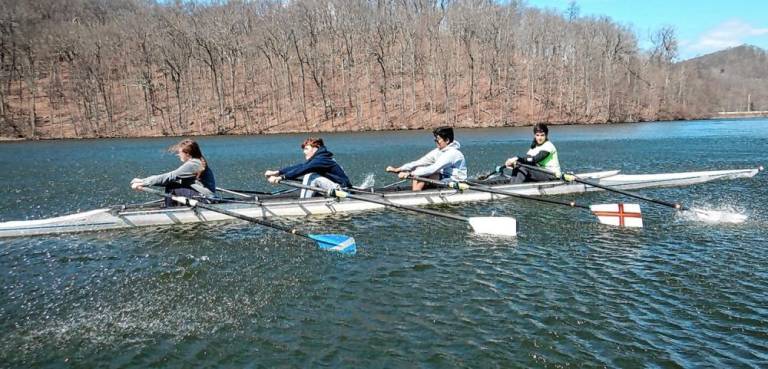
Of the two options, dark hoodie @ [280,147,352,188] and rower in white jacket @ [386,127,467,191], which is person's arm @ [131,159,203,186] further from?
rower in white jacket @ [386,127,467,191]

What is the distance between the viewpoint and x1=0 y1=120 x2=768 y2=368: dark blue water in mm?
6336

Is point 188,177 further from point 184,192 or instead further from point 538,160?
point 538,160

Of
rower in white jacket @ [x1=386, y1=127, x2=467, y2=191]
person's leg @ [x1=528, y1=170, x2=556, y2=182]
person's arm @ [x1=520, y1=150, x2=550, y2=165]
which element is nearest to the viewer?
rower in white jacket @ [x1=386, y1=127, x2=467, y2=191]

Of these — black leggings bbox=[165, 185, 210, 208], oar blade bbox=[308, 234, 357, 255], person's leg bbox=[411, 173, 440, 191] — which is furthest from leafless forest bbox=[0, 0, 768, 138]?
oar blade bbox=[308, 234, 357, 255]

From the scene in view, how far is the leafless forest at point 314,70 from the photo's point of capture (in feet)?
216

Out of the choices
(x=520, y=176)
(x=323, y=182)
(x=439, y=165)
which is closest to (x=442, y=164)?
(x=439, y=165)

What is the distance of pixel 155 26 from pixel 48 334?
238ft

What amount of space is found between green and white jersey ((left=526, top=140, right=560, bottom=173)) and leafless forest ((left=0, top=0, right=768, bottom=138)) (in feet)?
158

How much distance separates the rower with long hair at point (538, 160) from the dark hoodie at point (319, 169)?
501 centimetres

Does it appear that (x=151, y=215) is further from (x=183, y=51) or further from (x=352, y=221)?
(x=183, y=51)

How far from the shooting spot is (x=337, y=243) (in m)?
10.1

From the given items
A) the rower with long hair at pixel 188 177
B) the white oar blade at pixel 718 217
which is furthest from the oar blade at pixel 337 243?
the white oar blade at pixel 718 217

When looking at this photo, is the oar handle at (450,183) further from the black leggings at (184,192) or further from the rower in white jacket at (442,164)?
the black leggings at (184,192)

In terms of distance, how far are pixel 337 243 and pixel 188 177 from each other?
4.42 metres
